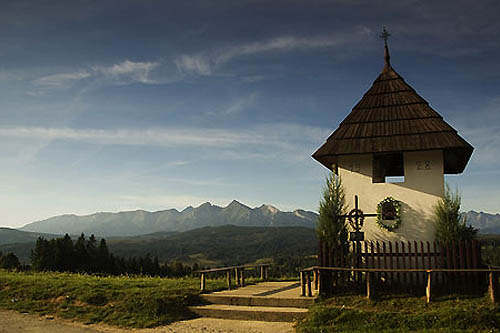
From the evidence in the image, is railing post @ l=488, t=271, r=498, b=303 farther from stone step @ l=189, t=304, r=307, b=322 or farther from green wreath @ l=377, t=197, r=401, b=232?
stone step @ l=189, t=304, r=307, b=322

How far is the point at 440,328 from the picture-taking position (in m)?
10.3

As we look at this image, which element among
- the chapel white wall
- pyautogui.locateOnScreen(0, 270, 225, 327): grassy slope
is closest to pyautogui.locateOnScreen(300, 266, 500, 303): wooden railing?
the chapel white wall

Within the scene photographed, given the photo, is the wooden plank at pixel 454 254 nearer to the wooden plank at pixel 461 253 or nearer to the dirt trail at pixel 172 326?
the wooden plank at pixel 461 253

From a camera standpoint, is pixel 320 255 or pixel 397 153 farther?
pixel 397 153

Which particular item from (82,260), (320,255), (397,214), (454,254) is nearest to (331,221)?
(320,255)

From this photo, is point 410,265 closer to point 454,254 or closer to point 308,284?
point 454,254

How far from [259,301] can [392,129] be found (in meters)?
7.91

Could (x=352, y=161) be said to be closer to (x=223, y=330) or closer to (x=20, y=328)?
(x=223, y=330)

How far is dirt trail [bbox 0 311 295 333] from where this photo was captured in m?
11.5

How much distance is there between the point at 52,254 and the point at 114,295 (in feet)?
232

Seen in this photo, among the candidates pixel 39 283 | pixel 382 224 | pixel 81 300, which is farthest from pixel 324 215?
pixel 39 283

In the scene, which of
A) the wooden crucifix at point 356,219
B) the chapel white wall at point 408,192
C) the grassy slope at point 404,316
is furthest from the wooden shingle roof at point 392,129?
the grassy slope at point 404,316

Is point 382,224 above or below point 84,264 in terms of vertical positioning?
above

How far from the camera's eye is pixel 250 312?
1264 cm
